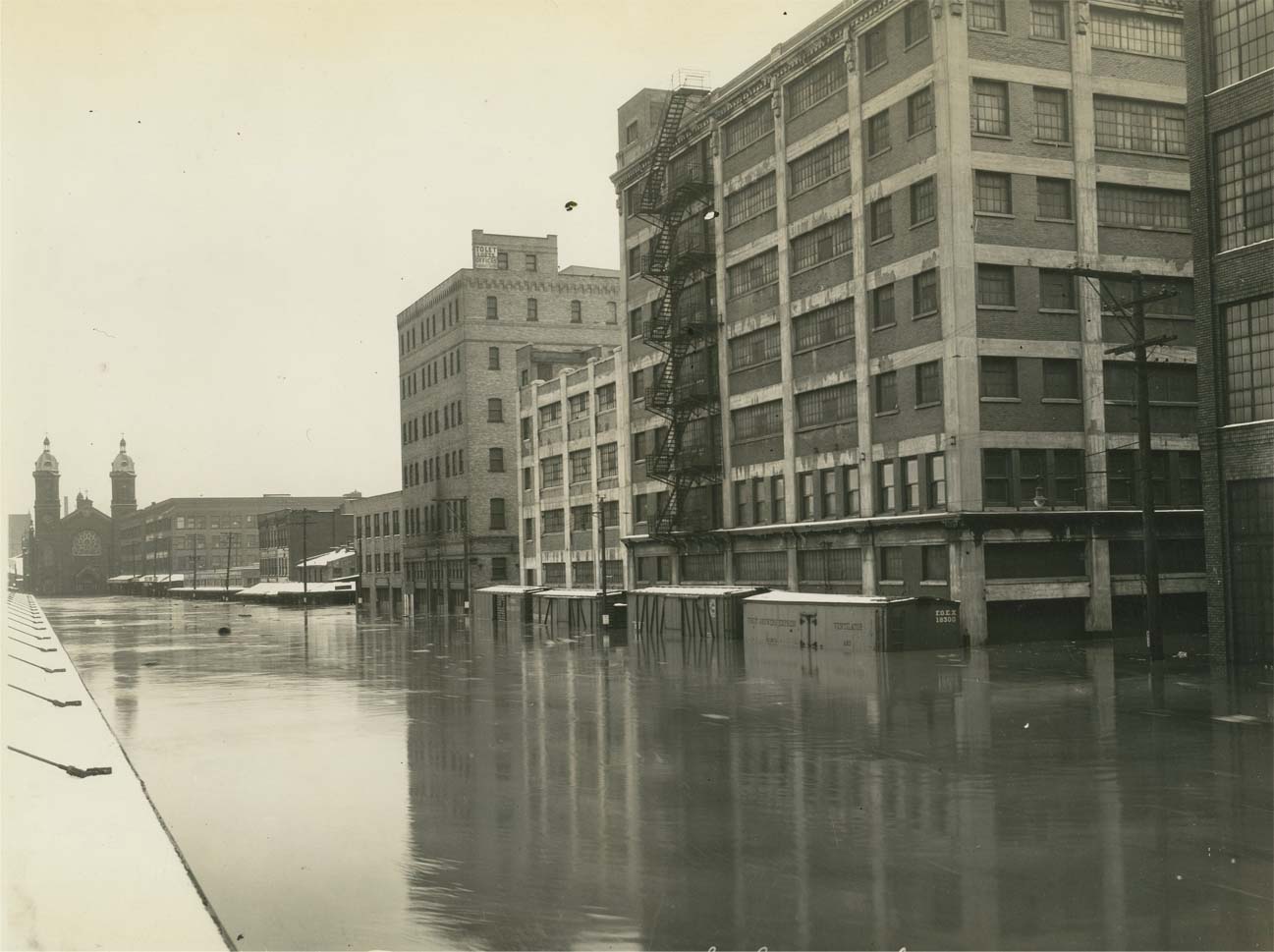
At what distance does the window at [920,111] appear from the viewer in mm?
40312

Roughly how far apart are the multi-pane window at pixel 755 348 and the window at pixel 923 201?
9631mm

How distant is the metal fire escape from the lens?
5481 cm

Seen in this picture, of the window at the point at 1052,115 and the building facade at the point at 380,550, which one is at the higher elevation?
the window at the point at 1052,115

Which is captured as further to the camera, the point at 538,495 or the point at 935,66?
the point at 538,495

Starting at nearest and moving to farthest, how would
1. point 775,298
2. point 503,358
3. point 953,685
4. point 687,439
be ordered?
point 953,685 < point 775,298 < point 687,439 < point 503,358

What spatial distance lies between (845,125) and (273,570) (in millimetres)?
127723

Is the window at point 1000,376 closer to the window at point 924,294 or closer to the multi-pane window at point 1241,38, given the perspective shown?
the window at point 924,294

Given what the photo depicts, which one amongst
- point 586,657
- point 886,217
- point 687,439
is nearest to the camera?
point 586,657

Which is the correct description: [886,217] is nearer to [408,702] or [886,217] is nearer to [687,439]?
[687,439]

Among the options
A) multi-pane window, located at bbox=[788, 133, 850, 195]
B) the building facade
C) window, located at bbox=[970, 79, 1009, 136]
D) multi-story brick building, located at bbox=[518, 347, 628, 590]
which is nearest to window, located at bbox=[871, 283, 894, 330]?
multi-pane window, located at bbox=[788, 133, 850, 195]

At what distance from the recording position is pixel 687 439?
57469mm

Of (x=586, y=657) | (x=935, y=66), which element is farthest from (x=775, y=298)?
(x=586, y=657)

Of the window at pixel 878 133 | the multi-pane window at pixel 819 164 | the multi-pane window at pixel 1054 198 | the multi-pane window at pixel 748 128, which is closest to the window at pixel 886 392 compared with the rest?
the multi-pane window at pixel 1054 198

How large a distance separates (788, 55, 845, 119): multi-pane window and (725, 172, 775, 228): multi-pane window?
3162mm
